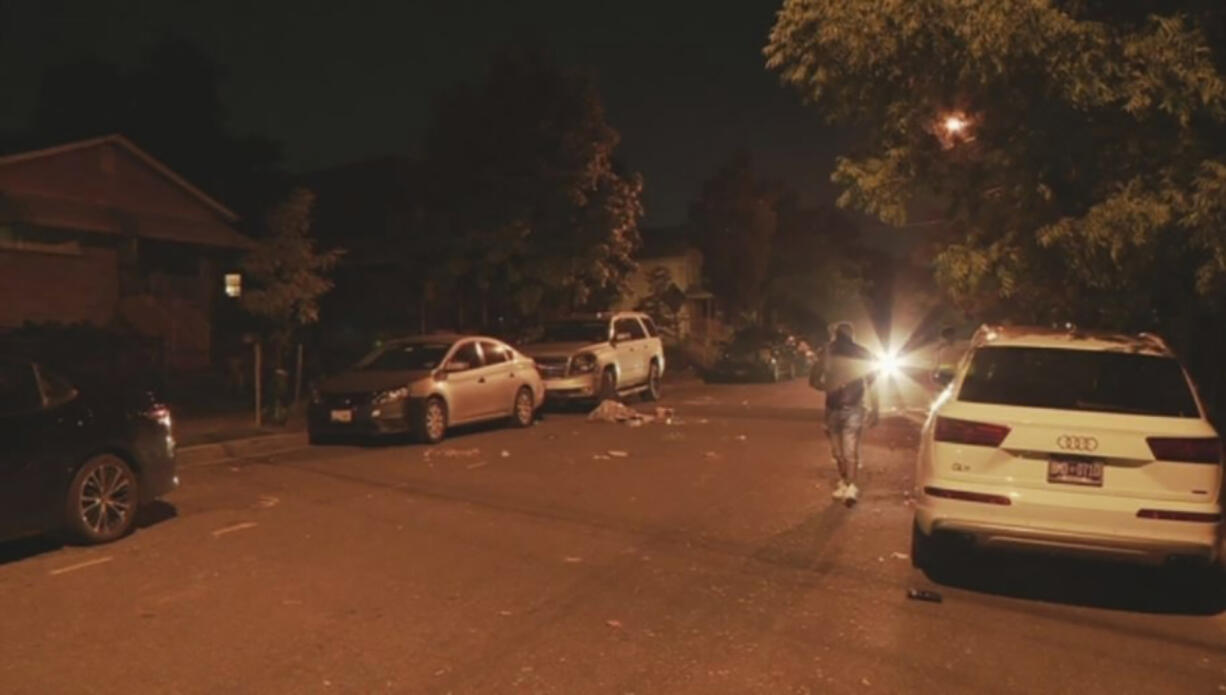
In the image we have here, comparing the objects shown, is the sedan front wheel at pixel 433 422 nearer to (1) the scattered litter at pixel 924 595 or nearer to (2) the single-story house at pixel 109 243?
(2) the single-story house at pixel 109 243

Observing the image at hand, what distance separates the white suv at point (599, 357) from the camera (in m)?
19.6

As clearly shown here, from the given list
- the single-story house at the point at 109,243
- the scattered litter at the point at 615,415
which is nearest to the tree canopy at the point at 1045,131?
the scattered litter at the point at 615,415

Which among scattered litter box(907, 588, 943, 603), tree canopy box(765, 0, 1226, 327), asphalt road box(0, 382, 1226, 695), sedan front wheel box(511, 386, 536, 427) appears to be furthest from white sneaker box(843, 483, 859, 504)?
sedan front wheel box(511, 386, 536, 427)

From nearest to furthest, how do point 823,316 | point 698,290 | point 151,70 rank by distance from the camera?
point 151,70
point 698,290
point 823,316

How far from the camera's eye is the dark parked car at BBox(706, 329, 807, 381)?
3089 centimetres

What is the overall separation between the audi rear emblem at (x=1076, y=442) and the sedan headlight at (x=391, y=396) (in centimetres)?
992

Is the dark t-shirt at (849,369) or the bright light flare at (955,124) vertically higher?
the bright light flare at (955,124)

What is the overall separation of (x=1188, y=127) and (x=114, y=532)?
31.7 feet

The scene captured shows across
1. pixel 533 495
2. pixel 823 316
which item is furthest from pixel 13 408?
pixel 823 316

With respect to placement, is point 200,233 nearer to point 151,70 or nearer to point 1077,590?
point 151,70

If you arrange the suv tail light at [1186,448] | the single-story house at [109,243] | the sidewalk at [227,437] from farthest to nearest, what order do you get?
the single-story house at [109,243]
the sidewalk at [227,437]
the suv tail light at [1186,448]

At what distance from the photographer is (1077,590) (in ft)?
24.3

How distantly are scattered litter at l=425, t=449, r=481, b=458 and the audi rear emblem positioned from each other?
8.69 metres

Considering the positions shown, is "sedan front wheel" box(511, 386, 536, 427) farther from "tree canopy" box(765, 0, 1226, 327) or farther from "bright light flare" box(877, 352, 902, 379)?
"bright light flare" box(877, 352, 902, 379)
